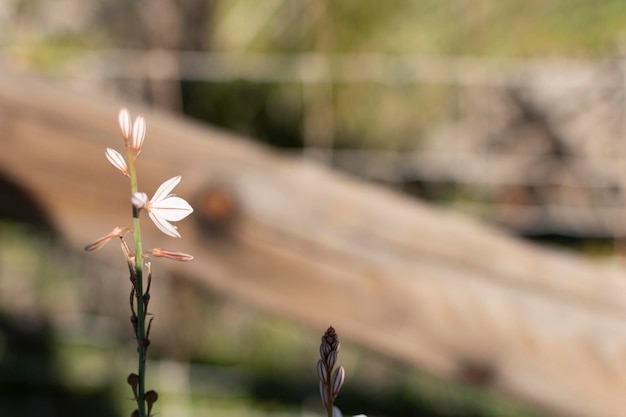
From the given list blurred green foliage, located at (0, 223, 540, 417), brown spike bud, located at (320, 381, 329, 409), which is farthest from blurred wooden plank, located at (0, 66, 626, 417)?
blurred green foliage, located at (0, 223, 540, 417)

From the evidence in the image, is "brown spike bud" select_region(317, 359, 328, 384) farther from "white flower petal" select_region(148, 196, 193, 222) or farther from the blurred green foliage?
the blurred green foliage

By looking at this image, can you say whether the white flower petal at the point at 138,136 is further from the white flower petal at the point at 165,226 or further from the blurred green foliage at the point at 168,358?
the blurred green foliage at the point at 168,358

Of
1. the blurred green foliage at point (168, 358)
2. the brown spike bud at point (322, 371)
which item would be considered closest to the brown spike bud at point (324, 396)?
the brown spike bud at point (322, 371)

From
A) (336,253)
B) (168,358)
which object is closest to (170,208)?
(336,253)

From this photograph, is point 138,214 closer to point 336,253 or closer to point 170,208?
point 170,208

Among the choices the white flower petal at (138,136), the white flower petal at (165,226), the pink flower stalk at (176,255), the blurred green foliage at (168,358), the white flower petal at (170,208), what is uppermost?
the white flower petal at (138,136)
